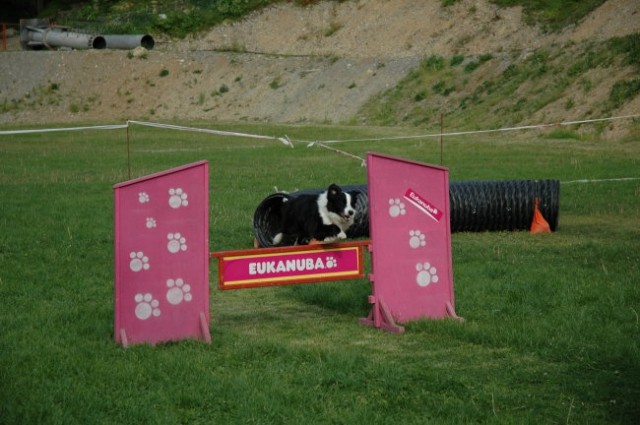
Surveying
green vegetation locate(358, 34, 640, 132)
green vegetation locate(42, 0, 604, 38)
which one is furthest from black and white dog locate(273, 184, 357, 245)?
green vegetation locate(42, 0, 604, 38)

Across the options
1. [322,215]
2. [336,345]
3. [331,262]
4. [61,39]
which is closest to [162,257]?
[336,345]

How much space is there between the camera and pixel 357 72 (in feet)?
178

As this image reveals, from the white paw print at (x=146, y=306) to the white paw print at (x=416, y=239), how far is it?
233 centimetres

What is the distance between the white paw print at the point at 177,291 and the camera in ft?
31.8

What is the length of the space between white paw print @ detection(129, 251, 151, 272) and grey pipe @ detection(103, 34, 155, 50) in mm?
57845

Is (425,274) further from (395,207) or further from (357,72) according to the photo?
(357,72)

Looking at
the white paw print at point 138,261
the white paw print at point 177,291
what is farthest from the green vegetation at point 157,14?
the white paw print at point 138,261

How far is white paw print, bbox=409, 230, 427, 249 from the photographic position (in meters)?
10.6

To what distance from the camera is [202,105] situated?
58.5m

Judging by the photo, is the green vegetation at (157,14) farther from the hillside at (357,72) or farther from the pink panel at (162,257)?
the pink panel at (162,257)

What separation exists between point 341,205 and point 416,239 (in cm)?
212

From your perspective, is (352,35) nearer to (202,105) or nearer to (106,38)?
(202,105)

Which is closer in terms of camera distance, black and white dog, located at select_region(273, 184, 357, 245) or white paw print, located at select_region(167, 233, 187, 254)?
white paw print, located at select_region(167, 233, 187, 254)

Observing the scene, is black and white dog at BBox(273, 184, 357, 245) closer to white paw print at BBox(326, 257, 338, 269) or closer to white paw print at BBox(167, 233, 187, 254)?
white paw print at BBox(326, 257, 338, 269)
